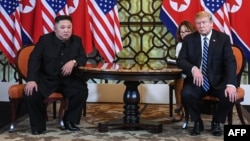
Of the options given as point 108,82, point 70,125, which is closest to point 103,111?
point 108,82

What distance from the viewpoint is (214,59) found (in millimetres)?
4562

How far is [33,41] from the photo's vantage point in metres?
6.30

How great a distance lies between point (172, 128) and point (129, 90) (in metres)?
0.67

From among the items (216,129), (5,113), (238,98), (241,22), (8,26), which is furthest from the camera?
(8,26)

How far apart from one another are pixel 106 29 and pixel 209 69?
2.13 m

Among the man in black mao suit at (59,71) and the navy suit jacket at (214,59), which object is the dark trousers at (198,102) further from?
the man in black mao suit at (59,71)

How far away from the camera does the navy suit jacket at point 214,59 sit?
448 centimetres

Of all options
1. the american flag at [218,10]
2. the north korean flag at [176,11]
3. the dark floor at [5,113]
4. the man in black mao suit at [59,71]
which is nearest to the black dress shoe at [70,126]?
the man in black mao suit at [59,71]

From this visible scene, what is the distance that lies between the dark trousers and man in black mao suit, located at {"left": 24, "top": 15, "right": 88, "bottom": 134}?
112cm

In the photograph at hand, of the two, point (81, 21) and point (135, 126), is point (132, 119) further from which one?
point (81, 21)

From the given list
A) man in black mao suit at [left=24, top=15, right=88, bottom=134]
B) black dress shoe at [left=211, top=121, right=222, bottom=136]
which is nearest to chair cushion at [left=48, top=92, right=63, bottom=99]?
man in black mao suit at [left=24, top=15, right=88, bottom=134]

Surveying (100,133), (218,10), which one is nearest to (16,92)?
(100,133)

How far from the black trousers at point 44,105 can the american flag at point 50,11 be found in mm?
1721

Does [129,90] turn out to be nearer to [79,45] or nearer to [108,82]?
[79,45]
